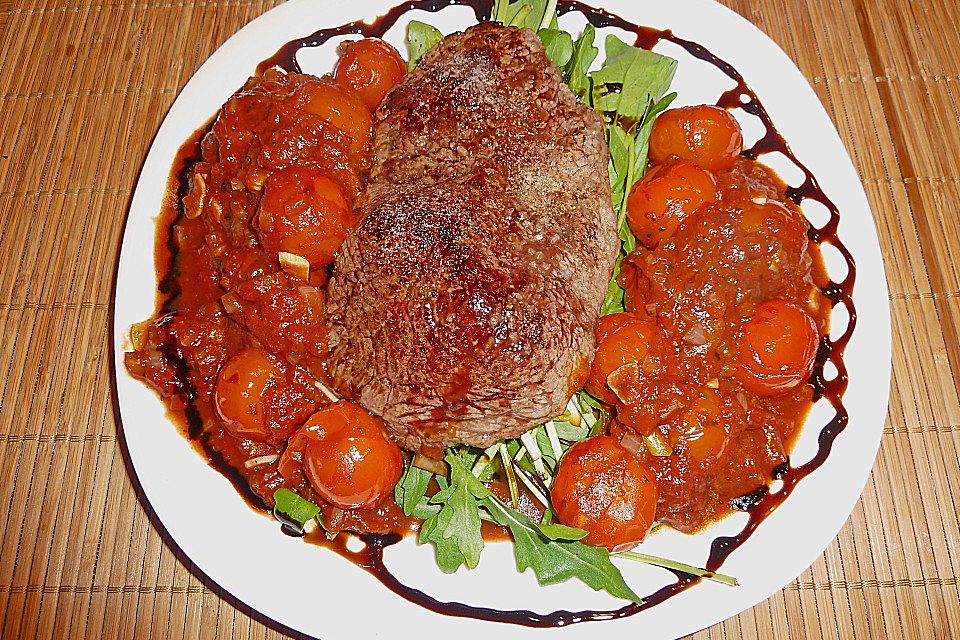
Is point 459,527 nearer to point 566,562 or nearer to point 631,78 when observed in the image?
point 566,562

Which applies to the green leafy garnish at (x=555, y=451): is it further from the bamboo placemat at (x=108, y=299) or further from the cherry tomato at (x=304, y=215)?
the cherry tomato at (x=304, y=215)

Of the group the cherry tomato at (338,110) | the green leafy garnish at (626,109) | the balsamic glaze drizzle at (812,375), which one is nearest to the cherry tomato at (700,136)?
the green leafy garnish at (626,109)

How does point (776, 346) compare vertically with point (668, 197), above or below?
below

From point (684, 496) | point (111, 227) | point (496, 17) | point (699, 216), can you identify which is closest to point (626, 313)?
point (699, 216)

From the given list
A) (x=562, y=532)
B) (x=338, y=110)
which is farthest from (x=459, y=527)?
(x=338, y=110)

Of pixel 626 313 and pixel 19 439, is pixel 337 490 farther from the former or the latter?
pixel 19 439

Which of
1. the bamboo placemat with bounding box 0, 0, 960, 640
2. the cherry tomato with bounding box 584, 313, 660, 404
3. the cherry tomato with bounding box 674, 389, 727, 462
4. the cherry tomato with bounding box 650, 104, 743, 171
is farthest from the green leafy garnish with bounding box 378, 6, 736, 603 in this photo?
the bamboo placemat with bounding box 0, 0, 960, 640

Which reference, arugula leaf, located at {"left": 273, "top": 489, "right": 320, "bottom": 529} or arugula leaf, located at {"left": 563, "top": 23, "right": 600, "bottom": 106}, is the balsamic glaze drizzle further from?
arugula leaf, located at {"left": 563, "top": 23, "right": 600, "bottom": 106}
